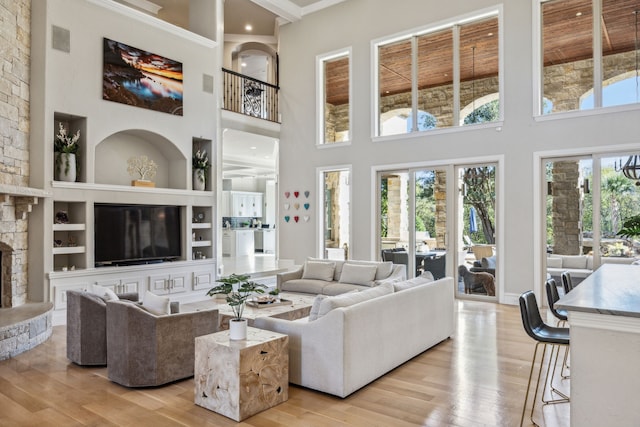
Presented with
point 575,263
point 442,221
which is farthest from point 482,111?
point 575,263

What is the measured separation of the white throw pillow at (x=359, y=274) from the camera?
677cm

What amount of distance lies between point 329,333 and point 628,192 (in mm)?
5353

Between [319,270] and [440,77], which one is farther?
[440,77]

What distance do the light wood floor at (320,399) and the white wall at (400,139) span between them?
3574 millimetres

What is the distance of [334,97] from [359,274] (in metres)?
4.34

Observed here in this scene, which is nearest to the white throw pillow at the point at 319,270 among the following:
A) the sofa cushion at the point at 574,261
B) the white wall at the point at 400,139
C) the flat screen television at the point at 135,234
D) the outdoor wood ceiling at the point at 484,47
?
the white wall at the point at 400,139

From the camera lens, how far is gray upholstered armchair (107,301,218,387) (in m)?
Answer: 3.74

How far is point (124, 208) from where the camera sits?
7.11m

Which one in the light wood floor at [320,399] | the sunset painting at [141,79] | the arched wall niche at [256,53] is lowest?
the light wood floor at [320,399]

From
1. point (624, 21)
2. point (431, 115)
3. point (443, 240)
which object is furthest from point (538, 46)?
point (443, 240)

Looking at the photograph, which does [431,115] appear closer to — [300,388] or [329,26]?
[329,26]

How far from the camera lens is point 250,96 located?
32.2ft

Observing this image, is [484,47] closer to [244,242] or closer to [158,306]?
[158,306]

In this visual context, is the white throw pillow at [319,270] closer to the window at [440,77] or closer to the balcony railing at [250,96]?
the window at [440,77]
